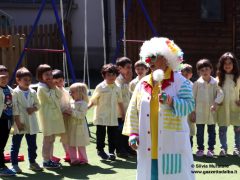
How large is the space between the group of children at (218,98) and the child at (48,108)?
5.93 feet

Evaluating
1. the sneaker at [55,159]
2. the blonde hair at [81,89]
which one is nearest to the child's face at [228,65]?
the blonde hair at [81,89]

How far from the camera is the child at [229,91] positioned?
891cm

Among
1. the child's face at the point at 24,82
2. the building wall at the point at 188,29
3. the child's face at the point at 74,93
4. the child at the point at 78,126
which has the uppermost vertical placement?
the building wall at the point at 188,29

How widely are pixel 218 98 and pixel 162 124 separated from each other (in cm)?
328

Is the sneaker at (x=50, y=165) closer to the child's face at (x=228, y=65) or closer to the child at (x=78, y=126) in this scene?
the child at (x=78, y=126)

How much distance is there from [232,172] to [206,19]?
11.4 metres

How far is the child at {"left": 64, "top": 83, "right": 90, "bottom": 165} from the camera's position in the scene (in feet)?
28.5

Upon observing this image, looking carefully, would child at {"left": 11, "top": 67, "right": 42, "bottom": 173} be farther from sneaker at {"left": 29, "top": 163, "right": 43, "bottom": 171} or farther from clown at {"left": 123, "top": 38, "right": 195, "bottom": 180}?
clown at {"left": 123, "top": 38, "right": 195, "bottom": 180}

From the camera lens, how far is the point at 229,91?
29.3ft

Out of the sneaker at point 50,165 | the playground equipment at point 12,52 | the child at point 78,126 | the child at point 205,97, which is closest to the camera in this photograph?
the sneaker at point 50,165

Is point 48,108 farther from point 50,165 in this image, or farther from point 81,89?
point 50,165

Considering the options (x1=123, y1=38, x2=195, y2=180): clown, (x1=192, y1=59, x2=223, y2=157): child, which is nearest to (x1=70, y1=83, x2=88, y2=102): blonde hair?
(x1=192, y1=59, x2=223, y2=157): child

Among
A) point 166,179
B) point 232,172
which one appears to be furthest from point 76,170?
point 166,179

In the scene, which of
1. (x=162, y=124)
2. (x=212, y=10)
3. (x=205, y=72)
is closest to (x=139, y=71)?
(x=205, y=72)
